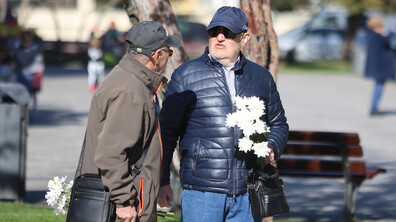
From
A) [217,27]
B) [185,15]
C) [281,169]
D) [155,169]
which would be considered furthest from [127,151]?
[185,15]

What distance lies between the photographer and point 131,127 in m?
3.58

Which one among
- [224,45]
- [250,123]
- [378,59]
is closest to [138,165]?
[250,123]

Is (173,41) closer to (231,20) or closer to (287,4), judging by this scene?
(231,20)

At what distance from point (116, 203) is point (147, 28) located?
910mm

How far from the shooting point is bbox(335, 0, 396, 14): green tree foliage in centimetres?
3434

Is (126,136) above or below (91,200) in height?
above

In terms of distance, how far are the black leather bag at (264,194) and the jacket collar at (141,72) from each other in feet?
2.47

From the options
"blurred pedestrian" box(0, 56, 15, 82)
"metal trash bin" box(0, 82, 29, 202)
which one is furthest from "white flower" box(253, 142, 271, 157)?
"blurred pedestrian" box(0, 56, 15, 82)

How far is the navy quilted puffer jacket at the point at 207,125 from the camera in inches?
160

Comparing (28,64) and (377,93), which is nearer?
(28,64)

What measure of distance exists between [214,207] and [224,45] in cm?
90

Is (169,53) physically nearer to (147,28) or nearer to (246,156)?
(147,28)


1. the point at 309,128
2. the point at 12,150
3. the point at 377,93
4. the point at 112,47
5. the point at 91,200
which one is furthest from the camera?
the point at 112,47

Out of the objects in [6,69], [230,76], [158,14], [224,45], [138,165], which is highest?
[6,69]
